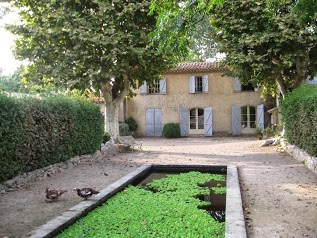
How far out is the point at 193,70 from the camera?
24297 millimetres

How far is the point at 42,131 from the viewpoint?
27.7 ft

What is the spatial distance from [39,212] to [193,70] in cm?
2025

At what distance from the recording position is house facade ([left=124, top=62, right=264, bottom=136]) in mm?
23734

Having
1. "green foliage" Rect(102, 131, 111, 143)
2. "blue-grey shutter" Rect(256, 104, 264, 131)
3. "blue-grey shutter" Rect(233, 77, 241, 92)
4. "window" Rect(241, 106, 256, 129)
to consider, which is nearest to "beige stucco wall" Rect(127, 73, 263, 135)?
"blue-grey shutter" Rect(233, 77, 241, 92)

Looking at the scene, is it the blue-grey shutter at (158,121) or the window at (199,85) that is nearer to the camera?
the window at (199,85)

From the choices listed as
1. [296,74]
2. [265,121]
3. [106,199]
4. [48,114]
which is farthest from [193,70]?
[106,199]

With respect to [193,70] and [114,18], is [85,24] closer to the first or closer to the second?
[114,18]

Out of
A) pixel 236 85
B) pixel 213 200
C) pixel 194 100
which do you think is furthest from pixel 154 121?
pixel 213 200

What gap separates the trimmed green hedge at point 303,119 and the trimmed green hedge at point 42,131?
266 inches

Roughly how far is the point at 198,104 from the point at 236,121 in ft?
9.98

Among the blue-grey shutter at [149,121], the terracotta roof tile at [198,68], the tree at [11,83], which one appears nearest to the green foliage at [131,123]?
the blue-grey shutter at [149,121]

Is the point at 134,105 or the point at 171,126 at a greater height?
the point at 134,105

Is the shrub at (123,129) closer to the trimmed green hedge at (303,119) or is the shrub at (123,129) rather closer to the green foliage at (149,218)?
the trimmed green hedge at (303,119)

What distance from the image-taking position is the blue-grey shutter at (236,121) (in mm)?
23547
